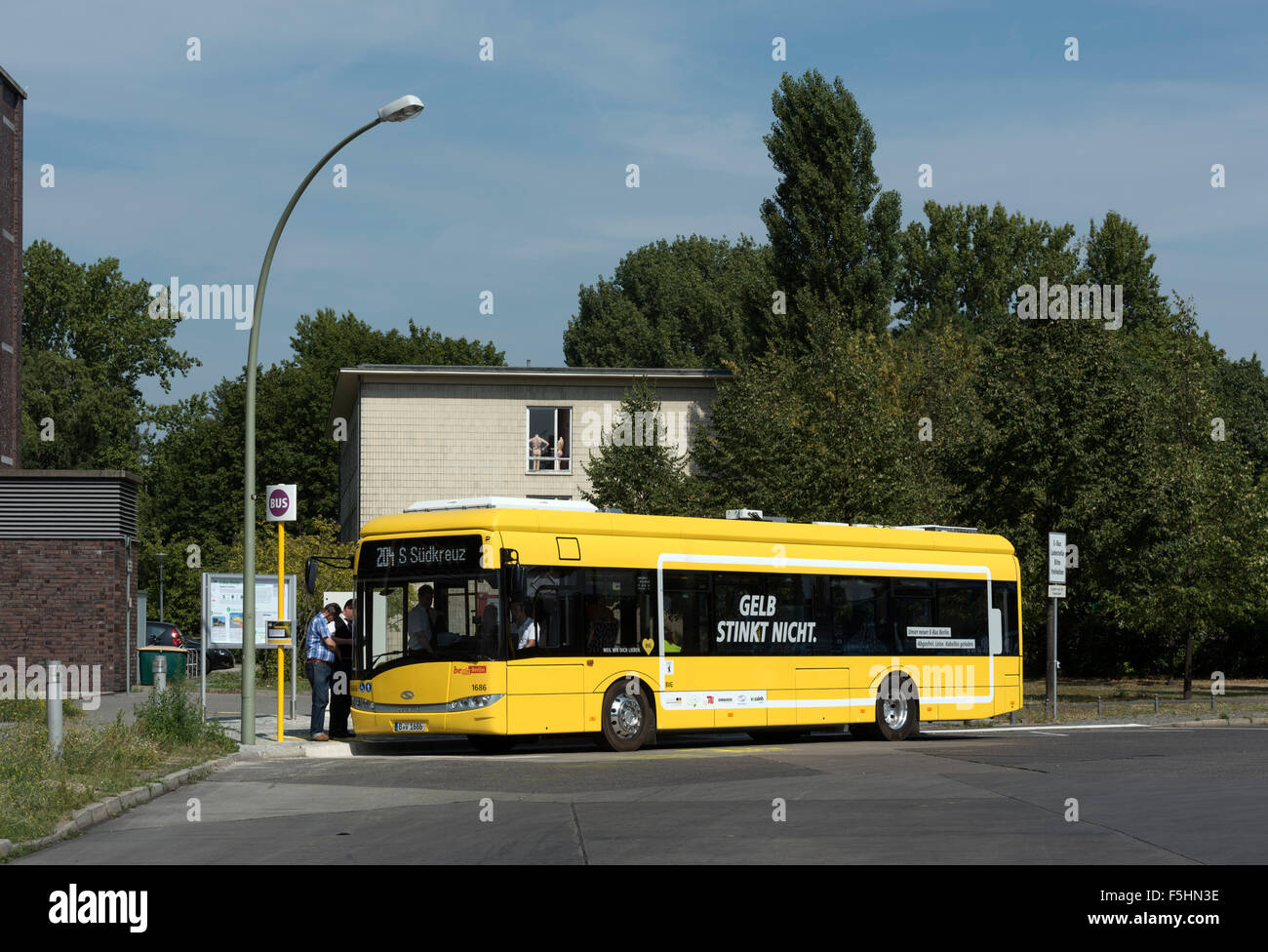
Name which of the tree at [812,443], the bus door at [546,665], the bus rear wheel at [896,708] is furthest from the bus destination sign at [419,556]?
the tree at [812,443]

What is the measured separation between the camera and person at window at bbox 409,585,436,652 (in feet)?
62.5

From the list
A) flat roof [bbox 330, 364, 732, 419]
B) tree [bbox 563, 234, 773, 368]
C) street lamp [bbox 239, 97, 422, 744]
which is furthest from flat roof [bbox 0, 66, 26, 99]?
tree [bbox 563, 234, 773, 368]

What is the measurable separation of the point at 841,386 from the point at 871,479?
5077mm

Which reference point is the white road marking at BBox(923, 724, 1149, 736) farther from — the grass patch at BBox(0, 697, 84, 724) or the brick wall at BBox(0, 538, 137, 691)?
the brick wall at BBox(0, 538, 137, 691)

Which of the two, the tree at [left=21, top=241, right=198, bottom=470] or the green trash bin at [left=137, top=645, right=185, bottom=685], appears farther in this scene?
the tree at [left=21, top=241, right=198, bottom=470]

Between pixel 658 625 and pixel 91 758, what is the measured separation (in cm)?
744

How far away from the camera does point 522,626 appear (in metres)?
18.8

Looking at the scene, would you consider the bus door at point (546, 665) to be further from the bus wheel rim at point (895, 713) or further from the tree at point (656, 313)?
the tree at point (656, 313)

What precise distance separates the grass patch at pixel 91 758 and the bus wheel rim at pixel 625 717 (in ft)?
15.0

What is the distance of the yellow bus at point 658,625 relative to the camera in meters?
18.8

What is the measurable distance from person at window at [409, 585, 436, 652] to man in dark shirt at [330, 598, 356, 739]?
2071 mm

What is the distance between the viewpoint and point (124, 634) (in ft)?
113

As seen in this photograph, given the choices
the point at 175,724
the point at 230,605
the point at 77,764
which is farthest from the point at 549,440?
the point at 77,764
